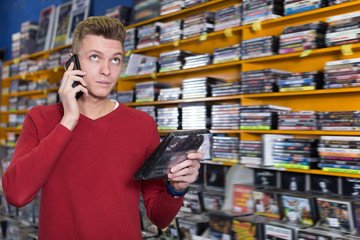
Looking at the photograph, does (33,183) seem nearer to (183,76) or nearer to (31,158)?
(31,158)

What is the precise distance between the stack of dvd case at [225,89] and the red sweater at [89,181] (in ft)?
5.78

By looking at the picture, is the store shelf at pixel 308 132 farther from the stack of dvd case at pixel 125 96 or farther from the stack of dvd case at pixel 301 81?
the stack of dvd case at pixel 125 96

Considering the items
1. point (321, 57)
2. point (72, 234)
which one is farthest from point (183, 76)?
point (72, 234)

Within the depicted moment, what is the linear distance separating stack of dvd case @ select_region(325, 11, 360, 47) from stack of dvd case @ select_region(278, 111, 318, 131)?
1.57 feet

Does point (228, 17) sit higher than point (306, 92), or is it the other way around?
point (228, 17)

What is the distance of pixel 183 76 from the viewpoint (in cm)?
408

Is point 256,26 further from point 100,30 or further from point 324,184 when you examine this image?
point 100,30

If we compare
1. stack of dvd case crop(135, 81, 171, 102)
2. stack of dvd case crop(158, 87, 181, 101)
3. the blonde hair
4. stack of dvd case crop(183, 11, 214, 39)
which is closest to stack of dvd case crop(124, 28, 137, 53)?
stack of dvd case crop(135, 81, 171, 102)

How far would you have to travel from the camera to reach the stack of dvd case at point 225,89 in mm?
3266

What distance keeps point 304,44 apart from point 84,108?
5.80 ft

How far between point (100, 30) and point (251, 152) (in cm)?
184

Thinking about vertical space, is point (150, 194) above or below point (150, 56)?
below

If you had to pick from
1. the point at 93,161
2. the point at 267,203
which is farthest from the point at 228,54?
the point at 93,161

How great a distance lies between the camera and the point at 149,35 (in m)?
4.05
